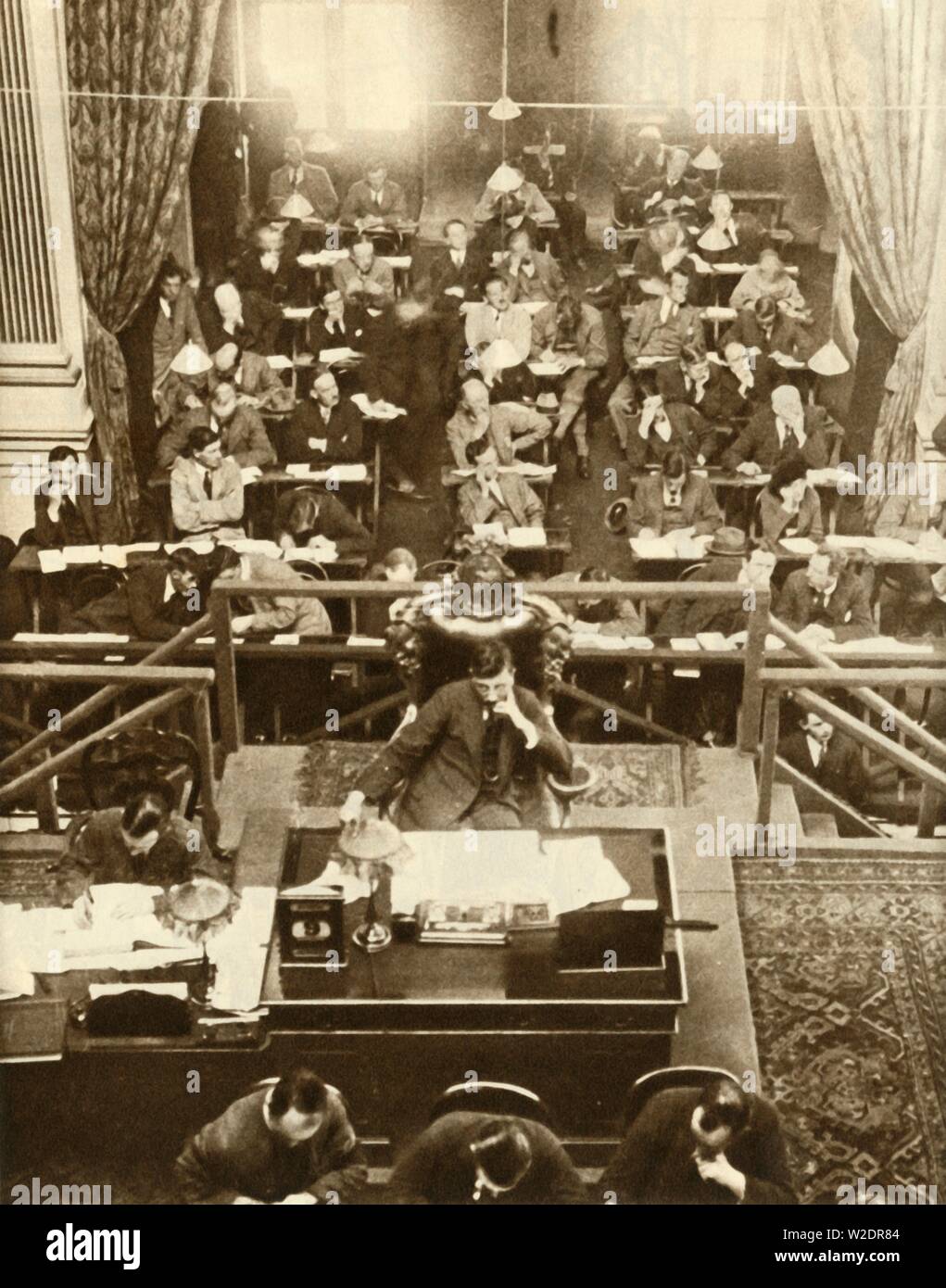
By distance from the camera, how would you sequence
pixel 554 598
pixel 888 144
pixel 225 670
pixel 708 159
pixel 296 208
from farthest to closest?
pixel 225 670 → pixel 554 598 → pixel 296 208 → pixel 708 159 → pixel 888 144

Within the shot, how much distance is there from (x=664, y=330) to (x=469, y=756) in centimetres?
216

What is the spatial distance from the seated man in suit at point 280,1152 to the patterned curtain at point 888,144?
3.86m

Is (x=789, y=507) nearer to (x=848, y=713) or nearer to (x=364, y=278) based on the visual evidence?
(x=848, y=713)

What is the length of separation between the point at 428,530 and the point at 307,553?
57 centimetres

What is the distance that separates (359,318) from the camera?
877cm

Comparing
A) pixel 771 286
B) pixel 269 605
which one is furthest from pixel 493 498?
pixel 771 286

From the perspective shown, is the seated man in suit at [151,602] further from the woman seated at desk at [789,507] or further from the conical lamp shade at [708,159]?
the conical lamp shade at [708,159]

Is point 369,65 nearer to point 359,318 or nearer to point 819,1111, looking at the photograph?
point 359,318

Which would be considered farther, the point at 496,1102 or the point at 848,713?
the point at 848,713

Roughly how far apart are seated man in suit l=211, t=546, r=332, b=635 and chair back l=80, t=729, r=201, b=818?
24.3 inches

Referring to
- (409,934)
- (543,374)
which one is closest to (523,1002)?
(409,934)

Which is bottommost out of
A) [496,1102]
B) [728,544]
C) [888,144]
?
[496,1102]

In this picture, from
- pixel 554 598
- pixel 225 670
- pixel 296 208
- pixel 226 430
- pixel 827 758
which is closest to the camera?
pixel 296 208

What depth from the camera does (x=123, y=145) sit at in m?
8.18
